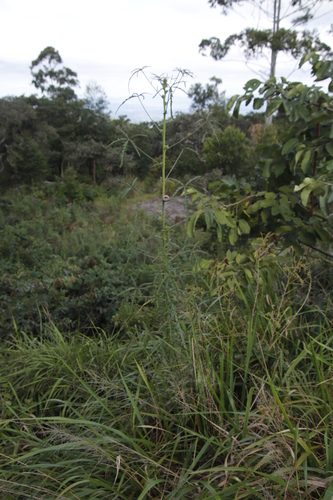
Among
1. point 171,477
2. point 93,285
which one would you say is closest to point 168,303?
point 171,477

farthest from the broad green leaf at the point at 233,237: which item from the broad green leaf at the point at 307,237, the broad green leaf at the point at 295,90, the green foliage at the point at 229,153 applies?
the green foliage at the point at 229,153

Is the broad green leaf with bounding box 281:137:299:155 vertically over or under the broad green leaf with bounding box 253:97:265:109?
under

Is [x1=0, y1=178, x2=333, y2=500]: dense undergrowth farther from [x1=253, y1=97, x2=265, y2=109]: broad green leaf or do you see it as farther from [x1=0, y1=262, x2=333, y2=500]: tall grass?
[x1=253, y1=97, x2=265, y2=109]: broad green leaf

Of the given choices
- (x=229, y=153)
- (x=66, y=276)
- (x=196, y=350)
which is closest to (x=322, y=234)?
(x=196, y=350)

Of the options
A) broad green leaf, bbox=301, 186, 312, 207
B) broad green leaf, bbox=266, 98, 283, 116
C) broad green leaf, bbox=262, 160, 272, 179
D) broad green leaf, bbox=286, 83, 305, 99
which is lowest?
broad green leaf, bbox=301, 186, 312, 207


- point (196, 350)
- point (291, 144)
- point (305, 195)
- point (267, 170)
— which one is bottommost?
point (196, 350)

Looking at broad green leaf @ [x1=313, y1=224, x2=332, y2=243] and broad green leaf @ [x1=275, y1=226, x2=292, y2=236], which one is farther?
broad green leaf @ [x1=275, y1=226, x2=292, y2=236]

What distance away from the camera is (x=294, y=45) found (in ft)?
45.4

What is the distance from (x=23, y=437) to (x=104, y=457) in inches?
21.4

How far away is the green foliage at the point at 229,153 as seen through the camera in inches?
339

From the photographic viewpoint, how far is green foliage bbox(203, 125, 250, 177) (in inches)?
339

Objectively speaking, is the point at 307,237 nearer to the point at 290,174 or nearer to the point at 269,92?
the point at 290,174

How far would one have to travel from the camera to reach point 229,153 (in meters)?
8.76

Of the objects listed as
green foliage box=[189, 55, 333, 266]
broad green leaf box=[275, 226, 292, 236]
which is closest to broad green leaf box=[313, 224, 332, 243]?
green foliage box=[189, 55, 333, 266]
